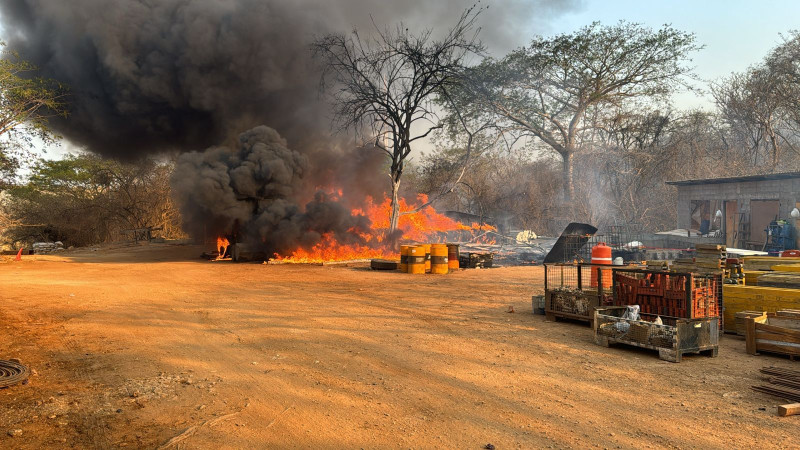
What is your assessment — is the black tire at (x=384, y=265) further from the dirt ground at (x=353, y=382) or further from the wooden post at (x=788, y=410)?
the wooden post at (x=788, y=410)

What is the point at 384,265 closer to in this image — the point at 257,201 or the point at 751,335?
the point at 257,201

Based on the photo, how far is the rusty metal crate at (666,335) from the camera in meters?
6.43

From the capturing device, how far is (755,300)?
780 centimetres

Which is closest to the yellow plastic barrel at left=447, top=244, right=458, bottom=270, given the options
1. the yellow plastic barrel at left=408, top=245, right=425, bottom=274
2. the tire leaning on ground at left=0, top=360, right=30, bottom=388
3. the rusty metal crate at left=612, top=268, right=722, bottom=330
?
the yellow plastic barrel at left=408, top=245, right=425, bottom=274

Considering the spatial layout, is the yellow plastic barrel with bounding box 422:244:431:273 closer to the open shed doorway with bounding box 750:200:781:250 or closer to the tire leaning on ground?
the tire leaning on ground

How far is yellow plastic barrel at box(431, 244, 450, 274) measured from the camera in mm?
17797

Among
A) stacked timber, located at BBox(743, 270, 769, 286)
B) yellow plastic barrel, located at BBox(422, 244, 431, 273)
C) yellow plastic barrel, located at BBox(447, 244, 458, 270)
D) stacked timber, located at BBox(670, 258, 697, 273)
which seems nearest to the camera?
stacked timber, located at BBox(670, 258, 697, 273)

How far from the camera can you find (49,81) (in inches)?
978

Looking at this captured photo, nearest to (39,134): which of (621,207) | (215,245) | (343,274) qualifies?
(215,245)

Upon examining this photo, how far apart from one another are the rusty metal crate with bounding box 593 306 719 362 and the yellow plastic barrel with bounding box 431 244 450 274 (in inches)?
416

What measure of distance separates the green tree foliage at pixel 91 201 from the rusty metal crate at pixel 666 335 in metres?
33.1

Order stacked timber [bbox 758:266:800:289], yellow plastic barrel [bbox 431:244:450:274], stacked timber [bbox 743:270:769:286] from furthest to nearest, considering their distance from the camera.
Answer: yellow plastic barrel [bbox 431:244:450:274] → stacked timber [bbox 743:270:769:286] → stacked timber [bbox 758:266:800:289]

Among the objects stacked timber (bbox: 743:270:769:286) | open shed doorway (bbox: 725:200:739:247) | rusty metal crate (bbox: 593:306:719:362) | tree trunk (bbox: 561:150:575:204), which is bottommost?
rusty metal crate (bbox: 593:306:719:362)

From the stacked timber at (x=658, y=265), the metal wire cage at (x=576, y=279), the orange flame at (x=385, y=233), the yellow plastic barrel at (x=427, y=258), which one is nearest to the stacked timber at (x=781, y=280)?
the stacked timber at (x=658, y=265)
